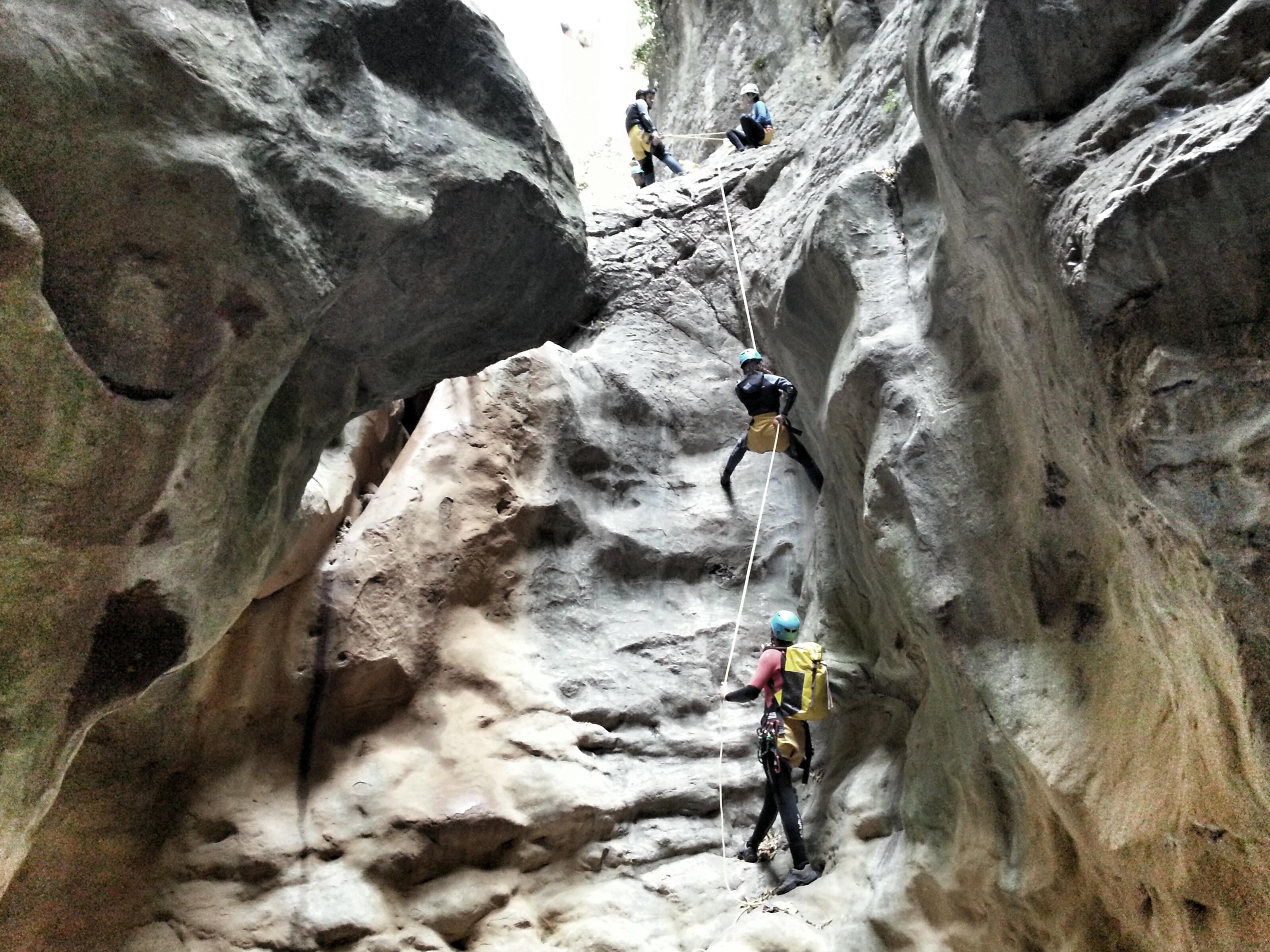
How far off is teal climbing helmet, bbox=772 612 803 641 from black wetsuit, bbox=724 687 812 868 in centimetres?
53

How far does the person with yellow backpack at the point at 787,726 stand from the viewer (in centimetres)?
652

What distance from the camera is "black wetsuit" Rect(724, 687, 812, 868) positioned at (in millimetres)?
6508

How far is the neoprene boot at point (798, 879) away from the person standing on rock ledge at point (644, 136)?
9.54 metres

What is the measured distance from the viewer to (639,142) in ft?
Result: 43.1

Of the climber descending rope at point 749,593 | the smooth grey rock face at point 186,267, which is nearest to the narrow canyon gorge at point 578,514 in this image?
the smooth grey rock face at point 186,267

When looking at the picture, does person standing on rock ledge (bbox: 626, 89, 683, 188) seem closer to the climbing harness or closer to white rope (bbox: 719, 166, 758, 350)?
the climbing harness

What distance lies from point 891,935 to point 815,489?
15.3 feet

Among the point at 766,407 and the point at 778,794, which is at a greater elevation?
the point at 766,407

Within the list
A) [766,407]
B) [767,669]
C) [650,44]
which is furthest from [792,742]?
[650,44]

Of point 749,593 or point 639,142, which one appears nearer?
point 749,593

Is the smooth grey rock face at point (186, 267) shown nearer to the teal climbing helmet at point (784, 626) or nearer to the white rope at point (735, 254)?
the teal climbing helmet at point (784, 626)

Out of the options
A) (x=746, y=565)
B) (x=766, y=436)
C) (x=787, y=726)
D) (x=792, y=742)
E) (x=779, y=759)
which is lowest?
(x=779, y=759)

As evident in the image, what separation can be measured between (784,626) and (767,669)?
455mm

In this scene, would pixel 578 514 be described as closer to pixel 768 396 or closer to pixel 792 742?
pixel 768 396
